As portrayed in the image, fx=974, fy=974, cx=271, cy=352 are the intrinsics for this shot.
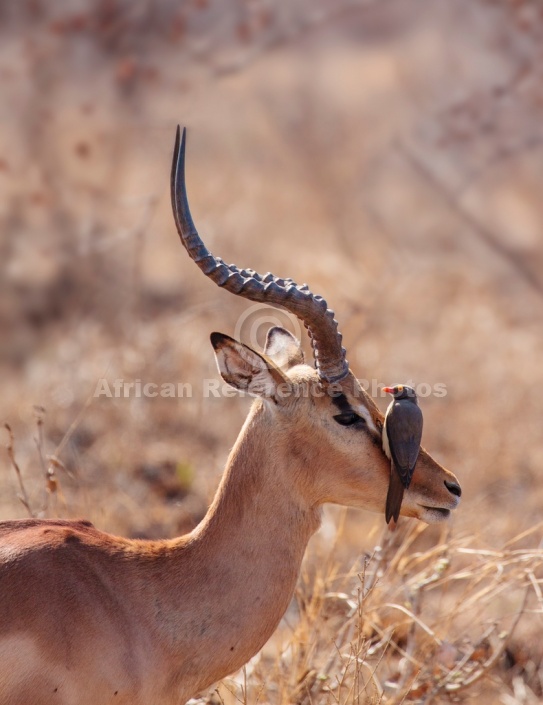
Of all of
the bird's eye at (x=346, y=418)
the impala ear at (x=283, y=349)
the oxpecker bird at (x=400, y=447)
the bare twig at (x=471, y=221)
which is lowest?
the oxpecker bird at (x=400, y=447)

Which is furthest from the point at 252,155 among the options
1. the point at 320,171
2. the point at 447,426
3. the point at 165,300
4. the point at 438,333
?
the point at 447,426

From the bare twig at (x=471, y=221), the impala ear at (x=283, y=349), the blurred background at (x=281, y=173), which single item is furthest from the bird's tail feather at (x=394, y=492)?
the bare twig at (x=471, y=221)

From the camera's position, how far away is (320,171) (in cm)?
1602

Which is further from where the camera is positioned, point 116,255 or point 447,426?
point 116,255

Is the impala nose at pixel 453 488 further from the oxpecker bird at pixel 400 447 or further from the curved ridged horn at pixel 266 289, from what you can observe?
the curved ridged horn at pixel 266 289

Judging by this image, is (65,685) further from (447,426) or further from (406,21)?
(406,21)

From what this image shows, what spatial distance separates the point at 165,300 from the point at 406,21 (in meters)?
6.96

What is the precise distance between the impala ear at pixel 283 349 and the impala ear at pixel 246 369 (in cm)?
43

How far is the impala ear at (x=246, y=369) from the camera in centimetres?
414

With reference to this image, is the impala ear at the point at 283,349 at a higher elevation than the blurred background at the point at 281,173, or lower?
lower

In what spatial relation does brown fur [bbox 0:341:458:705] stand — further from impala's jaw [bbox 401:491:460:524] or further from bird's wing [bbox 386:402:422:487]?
bird's wing [bbox 386:402:422:487]

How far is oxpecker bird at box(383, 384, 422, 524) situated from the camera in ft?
13.6

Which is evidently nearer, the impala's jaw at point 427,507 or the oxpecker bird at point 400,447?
the oxpecker bird at point 400,447

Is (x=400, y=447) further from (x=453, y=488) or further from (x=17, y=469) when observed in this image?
(x=17, y=469)
